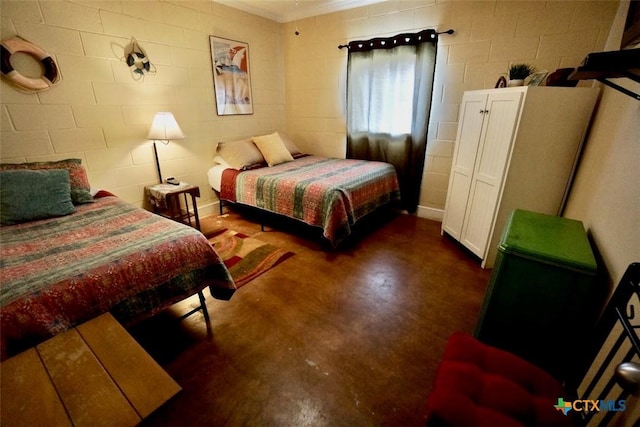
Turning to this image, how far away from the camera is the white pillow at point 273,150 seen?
138 inches

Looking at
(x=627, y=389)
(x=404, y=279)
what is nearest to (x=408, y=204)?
(x=404, y=279)

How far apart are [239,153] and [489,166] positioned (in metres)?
2.63

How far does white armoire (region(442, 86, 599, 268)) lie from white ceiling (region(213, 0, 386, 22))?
6.51ft

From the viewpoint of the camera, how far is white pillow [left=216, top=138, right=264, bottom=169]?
3.32 m

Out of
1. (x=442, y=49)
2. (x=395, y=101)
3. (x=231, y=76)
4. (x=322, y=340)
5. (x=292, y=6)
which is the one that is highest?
(x=292, y=6)

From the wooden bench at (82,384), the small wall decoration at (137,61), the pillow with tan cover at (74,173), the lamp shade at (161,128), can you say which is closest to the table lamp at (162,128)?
the lamp shade at (161,128)

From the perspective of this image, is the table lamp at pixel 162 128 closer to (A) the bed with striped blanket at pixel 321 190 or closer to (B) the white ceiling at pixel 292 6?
(A) the bed with striped blanket at pixel 321 190

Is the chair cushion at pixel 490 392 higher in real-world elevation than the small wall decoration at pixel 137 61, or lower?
lower

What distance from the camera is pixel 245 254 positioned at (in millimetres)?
2621

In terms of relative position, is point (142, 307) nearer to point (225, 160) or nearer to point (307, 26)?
point (225, 160)

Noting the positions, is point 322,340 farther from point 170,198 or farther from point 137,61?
point 137,61

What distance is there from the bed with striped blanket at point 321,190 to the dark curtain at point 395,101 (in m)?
0.21

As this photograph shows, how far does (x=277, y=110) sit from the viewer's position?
13.8 feet

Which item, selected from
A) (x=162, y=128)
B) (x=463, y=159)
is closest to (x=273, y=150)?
(x=162, y=128)
